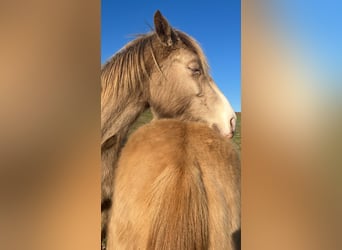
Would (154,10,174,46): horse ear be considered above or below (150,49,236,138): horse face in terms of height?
above

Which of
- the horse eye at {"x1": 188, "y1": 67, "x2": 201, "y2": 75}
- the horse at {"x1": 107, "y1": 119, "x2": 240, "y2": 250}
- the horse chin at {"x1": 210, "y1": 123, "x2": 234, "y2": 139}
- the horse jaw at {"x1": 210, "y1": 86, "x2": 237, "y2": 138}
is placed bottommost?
the horse at {"x1": 107, "y1": 119, "x2": 240, "y2": 250}

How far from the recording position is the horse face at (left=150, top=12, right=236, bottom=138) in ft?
4.25

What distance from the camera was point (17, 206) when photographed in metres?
1.22

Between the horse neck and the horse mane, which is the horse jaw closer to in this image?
the horse mane

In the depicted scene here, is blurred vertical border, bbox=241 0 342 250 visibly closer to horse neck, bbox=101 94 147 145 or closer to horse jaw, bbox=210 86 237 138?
horse jaw, bbox=210 86 237 138

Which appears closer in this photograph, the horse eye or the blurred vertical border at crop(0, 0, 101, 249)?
the blurred vertical border at crop(0, 0, 101, 249)

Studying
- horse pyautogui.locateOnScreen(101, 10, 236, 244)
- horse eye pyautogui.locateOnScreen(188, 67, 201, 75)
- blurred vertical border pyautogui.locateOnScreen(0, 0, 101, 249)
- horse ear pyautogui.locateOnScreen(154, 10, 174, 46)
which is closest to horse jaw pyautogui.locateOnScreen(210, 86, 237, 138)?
horse pyautogui.locateOnScreen(101, 10, 236, 244)

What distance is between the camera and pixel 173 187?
1.29m

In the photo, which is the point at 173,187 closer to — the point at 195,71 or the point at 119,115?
the point at 119,115

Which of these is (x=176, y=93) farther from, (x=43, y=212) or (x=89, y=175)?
(x=43, y=212)

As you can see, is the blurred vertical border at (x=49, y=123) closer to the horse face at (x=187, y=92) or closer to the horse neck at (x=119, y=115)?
the horse neck at (x=119, y=115)

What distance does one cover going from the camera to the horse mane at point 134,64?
4.20 ft

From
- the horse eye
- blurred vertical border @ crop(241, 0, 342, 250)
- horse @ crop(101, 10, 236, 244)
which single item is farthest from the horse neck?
blurred vertical border @ crop(241, 0, 342, 250)

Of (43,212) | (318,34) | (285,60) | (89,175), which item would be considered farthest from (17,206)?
(318,34)
